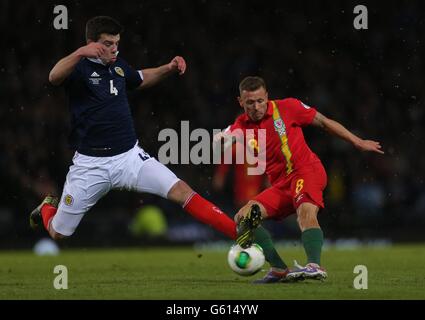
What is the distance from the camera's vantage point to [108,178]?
879 centimetres

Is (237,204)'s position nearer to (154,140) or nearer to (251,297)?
(154,140)

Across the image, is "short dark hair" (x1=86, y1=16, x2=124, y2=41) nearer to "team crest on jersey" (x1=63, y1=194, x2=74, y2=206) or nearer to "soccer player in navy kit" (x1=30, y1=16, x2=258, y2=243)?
"soccer player in navy kit" (x1=30, y1=16, x2=258, y2=243)

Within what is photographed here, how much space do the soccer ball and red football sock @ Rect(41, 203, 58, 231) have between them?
7.24 feet

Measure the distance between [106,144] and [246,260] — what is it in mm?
1734

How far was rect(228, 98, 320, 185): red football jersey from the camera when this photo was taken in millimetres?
8914

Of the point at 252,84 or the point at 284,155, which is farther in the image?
the point at 284,155

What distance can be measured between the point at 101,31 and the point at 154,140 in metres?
9.19

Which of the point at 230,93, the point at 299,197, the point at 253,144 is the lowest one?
the point at 299,197

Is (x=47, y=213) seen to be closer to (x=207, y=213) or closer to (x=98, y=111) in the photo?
(x=98, y=111)

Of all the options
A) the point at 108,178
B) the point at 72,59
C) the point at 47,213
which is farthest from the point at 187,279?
the point at 72,59

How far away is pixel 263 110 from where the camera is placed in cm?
881

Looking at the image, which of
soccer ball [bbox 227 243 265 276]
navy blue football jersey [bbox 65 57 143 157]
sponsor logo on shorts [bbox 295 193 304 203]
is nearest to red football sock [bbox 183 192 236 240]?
soccer ball [bbox 227 243 265 276]

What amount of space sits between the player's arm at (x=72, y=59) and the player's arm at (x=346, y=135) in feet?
6.96

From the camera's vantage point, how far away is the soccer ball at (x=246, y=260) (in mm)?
8109
